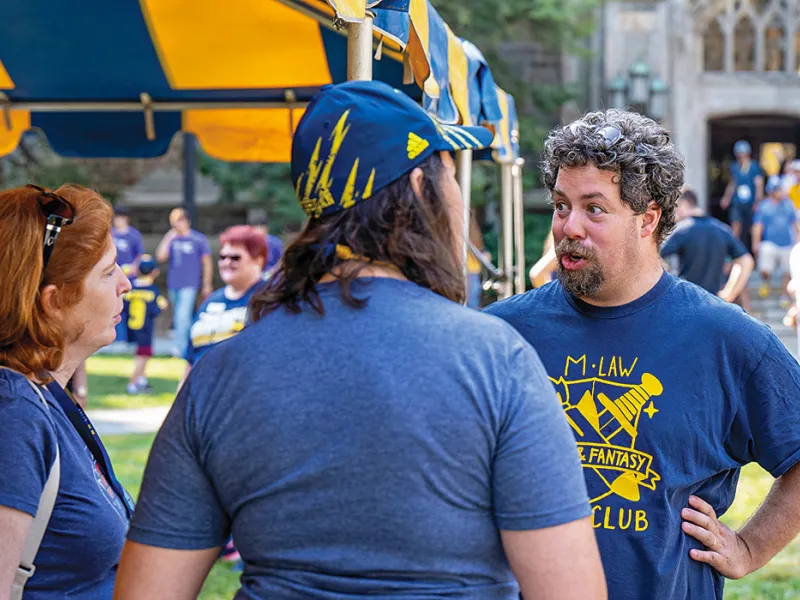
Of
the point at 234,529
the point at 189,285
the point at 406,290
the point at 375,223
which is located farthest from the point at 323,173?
the point at 189,285

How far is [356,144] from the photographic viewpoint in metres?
1.62

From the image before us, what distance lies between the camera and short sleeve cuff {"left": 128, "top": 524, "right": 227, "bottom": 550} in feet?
5.31

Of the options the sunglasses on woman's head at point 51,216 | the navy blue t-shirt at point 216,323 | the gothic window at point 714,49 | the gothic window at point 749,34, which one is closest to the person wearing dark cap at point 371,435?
the sunglasses on woman's head at point 51,216

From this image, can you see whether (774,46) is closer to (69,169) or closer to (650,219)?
(69,169)

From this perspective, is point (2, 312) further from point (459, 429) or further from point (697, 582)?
point (697, 582)

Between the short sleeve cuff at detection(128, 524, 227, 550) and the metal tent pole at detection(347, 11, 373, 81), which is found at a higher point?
the metal tent pole at detection(347, 11, 373, 81)

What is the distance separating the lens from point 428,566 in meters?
1.54

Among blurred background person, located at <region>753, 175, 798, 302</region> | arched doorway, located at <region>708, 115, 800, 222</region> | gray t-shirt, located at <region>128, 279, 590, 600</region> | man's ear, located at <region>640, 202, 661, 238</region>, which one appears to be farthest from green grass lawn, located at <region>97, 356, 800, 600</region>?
arched doorway, located at <region>708, 115, 800, 222</region>

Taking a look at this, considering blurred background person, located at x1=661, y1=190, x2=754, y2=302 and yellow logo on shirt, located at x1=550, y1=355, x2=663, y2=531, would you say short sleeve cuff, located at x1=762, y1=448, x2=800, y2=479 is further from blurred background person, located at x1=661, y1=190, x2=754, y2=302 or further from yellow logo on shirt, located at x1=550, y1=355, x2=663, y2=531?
blurred background person, located at x1=661, y1=190, x2=754, y2=302

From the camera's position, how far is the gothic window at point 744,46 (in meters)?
21.3

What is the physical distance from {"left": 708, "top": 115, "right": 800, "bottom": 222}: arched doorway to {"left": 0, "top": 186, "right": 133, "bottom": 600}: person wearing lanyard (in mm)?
21839

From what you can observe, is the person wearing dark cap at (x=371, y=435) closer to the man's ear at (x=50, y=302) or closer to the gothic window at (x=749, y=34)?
the man's ear at (x=50, y=302)

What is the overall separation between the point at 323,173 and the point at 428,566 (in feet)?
1.88

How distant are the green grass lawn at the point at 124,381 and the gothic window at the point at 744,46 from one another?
12501 millimetres
